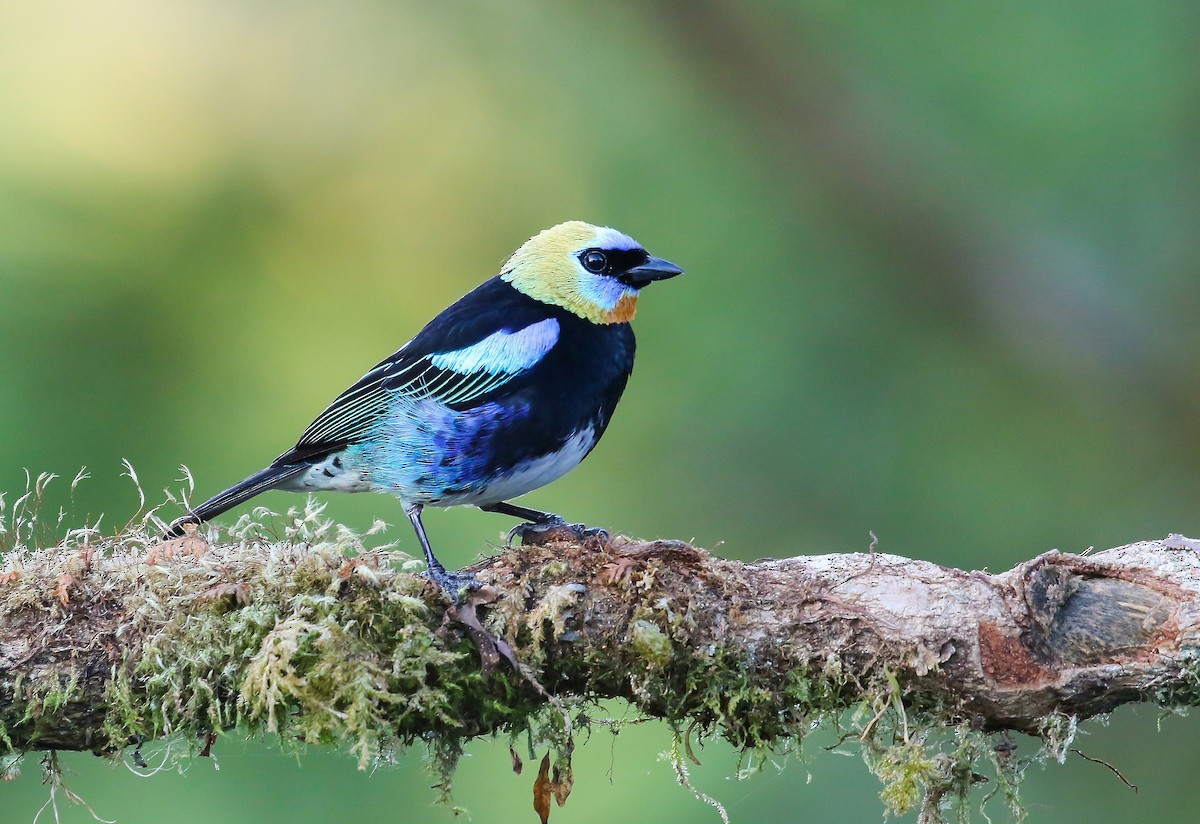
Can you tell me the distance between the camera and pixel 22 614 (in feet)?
8.96

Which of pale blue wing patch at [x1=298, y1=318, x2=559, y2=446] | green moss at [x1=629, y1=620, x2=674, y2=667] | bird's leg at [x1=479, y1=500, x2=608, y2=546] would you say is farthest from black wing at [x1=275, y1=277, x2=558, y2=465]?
green moss at [x1=629, y1=620, x2=674, y2=667]

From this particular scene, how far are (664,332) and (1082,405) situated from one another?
81.6 inches

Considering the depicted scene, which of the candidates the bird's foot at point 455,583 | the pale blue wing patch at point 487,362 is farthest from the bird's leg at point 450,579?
the pale blue wing patch at point 487,362

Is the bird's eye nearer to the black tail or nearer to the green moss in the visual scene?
the black tail

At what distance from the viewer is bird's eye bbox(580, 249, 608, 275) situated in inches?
163

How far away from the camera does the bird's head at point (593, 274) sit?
409 centimetres

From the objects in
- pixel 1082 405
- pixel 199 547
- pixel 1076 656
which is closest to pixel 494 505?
pixel 199 547

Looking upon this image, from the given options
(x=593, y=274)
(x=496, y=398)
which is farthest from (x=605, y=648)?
(x=593, y=274)

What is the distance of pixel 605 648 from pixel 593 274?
1.73 m

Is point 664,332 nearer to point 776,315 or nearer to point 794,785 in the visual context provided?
point 776,315

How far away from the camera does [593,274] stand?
4.13 meters

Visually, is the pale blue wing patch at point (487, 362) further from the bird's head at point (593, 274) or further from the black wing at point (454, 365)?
the bird's head at point (593, 274)

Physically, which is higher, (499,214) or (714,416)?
(499,214)

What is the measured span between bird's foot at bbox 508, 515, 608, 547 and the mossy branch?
0.19m
